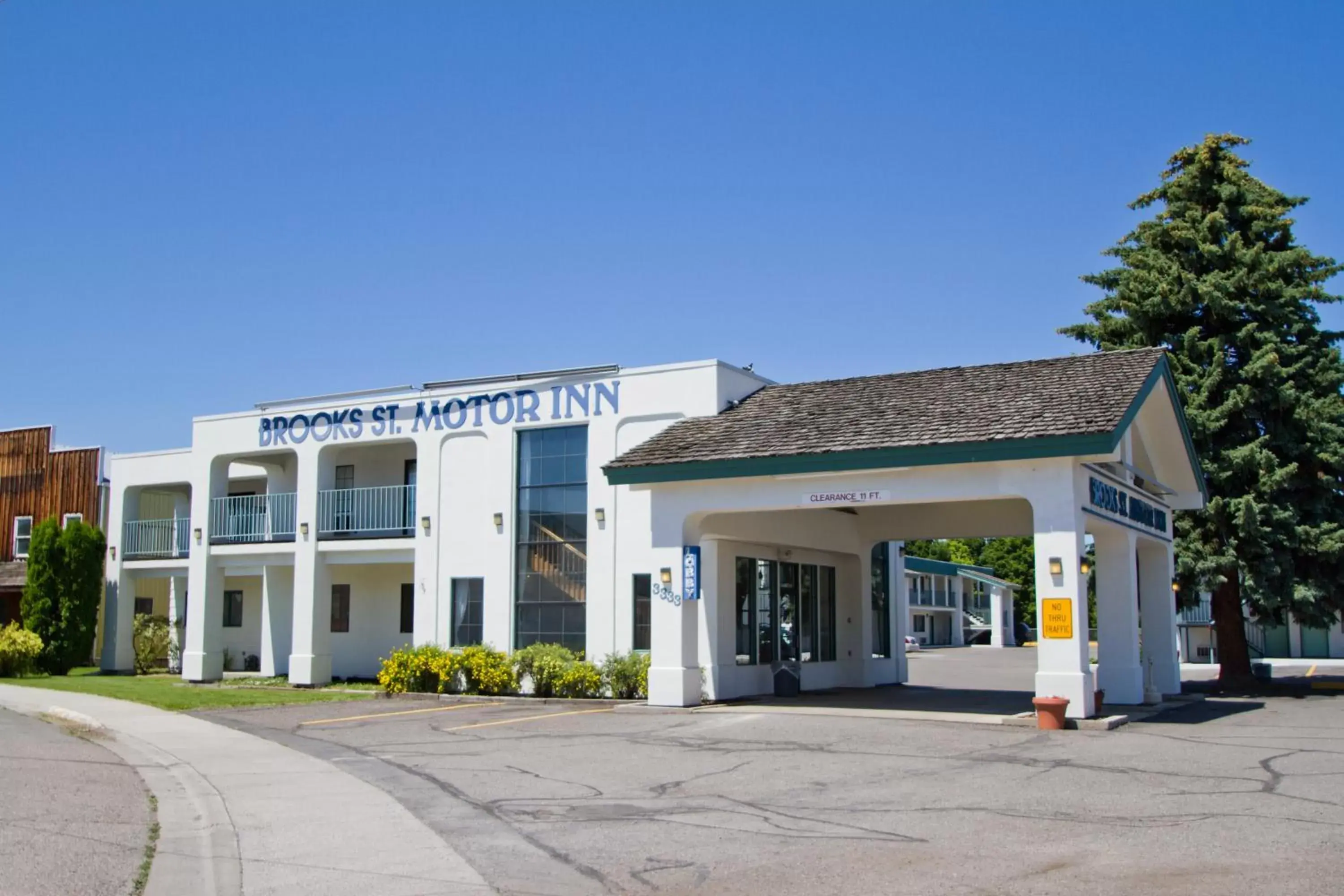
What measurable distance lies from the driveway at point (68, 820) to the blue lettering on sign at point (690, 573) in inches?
373

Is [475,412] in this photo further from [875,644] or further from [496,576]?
[875,644]

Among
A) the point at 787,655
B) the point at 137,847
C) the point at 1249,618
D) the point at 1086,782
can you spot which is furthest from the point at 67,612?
the point at 1249,618

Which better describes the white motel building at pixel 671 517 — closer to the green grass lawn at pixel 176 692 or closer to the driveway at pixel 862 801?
the green grass lawn at pixel 176 692

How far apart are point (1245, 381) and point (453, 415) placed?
56.3 feet

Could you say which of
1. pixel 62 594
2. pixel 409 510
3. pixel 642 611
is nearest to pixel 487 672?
pixel 642 611

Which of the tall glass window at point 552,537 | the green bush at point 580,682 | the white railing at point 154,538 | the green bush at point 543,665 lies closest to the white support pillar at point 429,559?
the tall glass window at point 552,537

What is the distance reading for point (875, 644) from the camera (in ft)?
93.1

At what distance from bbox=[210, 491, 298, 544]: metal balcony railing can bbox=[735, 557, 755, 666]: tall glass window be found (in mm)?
12650

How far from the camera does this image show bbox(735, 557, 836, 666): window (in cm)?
2336

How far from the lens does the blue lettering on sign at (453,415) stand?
25031mm

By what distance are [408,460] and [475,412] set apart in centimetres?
490

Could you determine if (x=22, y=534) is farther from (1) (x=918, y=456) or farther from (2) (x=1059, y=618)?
(2) (x=1059, y=618)

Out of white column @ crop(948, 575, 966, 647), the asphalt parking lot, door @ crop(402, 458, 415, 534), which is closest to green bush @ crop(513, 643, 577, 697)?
the asphalt parking lot

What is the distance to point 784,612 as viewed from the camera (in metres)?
24.6
